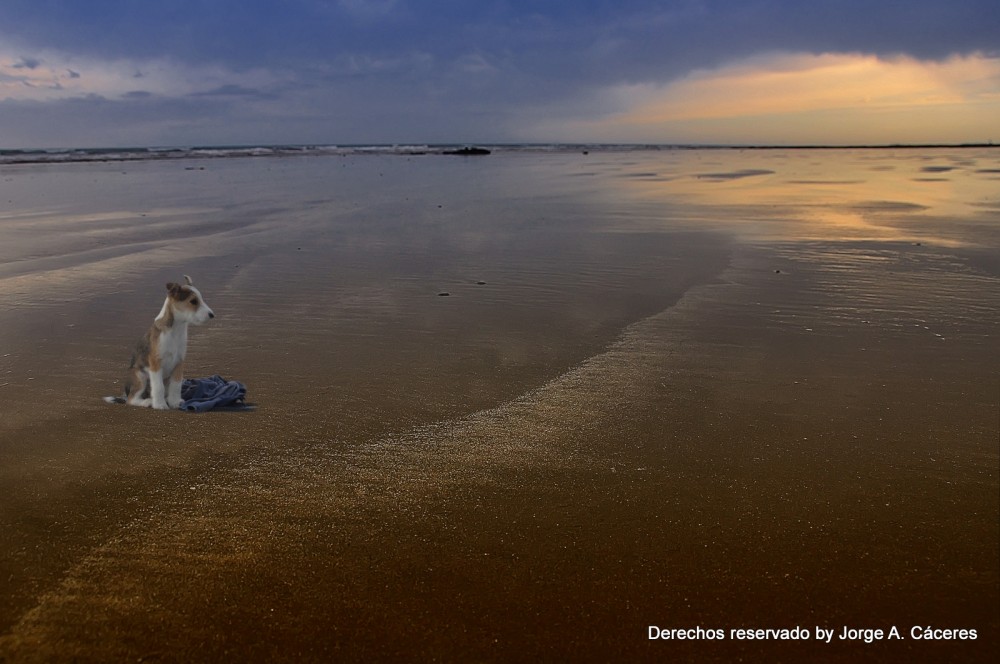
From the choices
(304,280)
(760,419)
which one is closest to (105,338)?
(304,280)

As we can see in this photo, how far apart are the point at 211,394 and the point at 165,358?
0.37m

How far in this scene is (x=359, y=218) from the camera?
1370 cm

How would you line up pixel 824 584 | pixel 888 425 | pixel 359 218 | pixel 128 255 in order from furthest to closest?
pixel 359 218 < pixel 128 255 < pixel 888 425 < pixel 824 584

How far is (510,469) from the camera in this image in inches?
131

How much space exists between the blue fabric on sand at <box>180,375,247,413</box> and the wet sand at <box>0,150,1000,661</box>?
0.10 metres

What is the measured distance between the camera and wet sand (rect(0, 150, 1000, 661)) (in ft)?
A: 7.54

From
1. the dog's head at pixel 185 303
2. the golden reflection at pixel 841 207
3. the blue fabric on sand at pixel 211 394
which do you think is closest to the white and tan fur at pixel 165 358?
the dog's head at pixel 185 303

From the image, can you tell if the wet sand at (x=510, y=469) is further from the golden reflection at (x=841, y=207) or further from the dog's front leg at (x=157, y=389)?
the golden reflection at (x=841, y=207)

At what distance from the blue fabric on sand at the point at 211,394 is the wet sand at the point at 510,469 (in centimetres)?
10

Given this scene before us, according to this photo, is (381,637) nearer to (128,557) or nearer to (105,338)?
(128,557)

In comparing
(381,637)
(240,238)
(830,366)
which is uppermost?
(240,238)

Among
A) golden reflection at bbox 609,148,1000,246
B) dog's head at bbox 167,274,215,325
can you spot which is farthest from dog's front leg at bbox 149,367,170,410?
golden reflection at bbox 609,148,1000,246

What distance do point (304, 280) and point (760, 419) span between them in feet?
18.8

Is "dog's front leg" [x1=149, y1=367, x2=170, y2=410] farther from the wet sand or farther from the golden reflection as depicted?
the golden reflection
